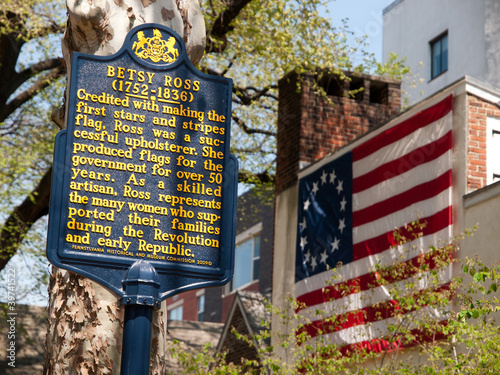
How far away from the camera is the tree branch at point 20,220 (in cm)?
1752

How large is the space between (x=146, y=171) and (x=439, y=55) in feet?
92.8

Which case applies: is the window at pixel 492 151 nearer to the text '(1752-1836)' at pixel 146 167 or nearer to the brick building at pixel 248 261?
the text '(1752-1836)' at pixel 146 167

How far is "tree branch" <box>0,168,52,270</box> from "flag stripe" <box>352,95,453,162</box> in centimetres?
677

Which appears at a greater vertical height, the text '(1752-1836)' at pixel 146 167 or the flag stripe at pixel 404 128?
the flag stripe at pixel 404 128

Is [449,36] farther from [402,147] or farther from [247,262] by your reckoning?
[402,147]

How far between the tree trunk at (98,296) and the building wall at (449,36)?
1917 cm

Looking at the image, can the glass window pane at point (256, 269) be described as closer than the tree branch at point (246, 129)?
No

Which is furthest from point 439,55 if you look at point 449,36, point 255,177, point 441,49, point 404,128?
point 404,128

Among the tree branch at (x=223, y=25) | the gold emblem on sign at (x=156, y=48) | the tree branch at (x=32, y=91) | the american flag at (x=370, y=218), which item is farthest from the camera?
the tree branch at (x=32, y=91)

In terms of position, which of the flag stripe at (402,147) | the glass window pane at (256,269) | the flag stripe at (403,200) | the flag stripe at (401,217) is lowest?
the flag stripe at (401,217)

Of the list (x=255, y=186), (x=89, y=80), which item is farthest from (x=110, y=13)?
(x=255, y=186)

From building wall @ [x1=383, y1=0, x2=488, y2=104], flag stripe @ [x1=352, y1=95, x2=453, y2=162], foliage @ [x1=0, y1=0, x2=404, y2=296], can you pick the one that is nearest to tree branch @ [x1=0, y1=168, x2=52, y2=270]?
foliage @ [x1=0, y1=0, x2=404, y2=296]

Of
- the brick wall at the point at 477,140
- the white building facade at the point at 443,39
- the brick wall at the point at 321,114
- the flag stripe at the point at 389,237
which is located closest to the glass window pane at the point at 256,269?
the white building facade at the point at 443,39

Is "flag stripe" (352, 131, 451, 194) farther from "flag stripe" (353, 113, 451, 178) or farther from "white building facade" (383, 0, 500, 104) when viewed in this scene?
"white building facade" (383, 0, 500, 104)
